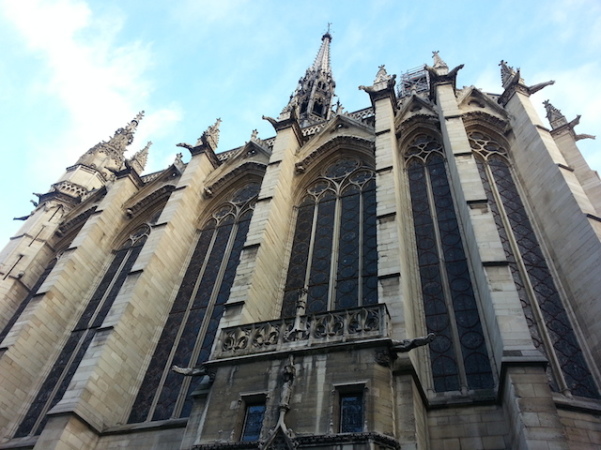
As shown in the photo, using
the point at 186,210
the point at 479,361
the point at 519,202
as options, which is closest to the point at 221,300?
the point at 186,210

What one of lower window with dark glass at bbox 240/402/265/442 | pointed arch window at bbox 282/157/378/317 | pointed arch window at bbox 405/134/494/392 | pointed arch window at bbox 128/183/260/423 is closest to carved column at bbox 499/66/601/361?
pointed arch window at bbox 405/134/494/392

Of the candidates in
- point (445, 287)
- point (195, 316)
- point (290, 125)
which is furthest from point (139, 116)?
point (445, 287)

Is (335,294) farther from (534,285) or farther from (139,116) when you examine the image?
(139,116)

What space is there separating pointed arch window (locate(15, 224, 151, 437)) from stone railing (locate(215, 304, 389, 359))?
5871 millimetres

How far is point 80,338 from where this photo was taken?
13.4 meters

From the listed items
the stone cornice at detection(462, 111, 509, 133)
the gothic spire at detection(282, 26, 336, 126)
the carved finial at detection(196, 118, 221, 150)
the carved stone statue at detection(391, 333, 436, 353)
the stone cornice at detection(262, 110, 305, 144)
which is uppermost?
the gothic spire at detection(282, 26, 336, 126)

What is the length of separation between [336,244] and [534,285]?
451 centimetres

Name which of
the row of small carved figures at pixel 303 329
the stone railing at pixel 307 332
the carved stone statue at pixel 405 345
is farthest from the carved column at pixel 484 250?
the row of small carved figures at pixel 303 329

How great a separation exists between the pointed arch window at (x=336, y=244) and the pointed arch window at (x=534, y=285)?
9.36 ft

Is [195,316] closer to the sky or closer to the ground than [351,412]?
closer to the sky

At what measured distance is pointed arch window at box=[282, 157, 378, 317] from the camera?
11.1 m

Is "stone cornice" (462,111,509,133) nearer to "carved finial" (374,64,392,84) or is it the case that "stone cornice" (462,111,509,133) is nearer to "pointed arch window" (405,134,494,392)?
"pointed arch window" (405,134,494,392)

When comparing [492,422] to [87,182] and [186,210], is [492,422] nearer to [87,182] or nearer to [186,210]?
[186,210]

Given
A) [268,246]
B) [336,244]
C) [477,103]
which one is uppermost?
[477,103]
